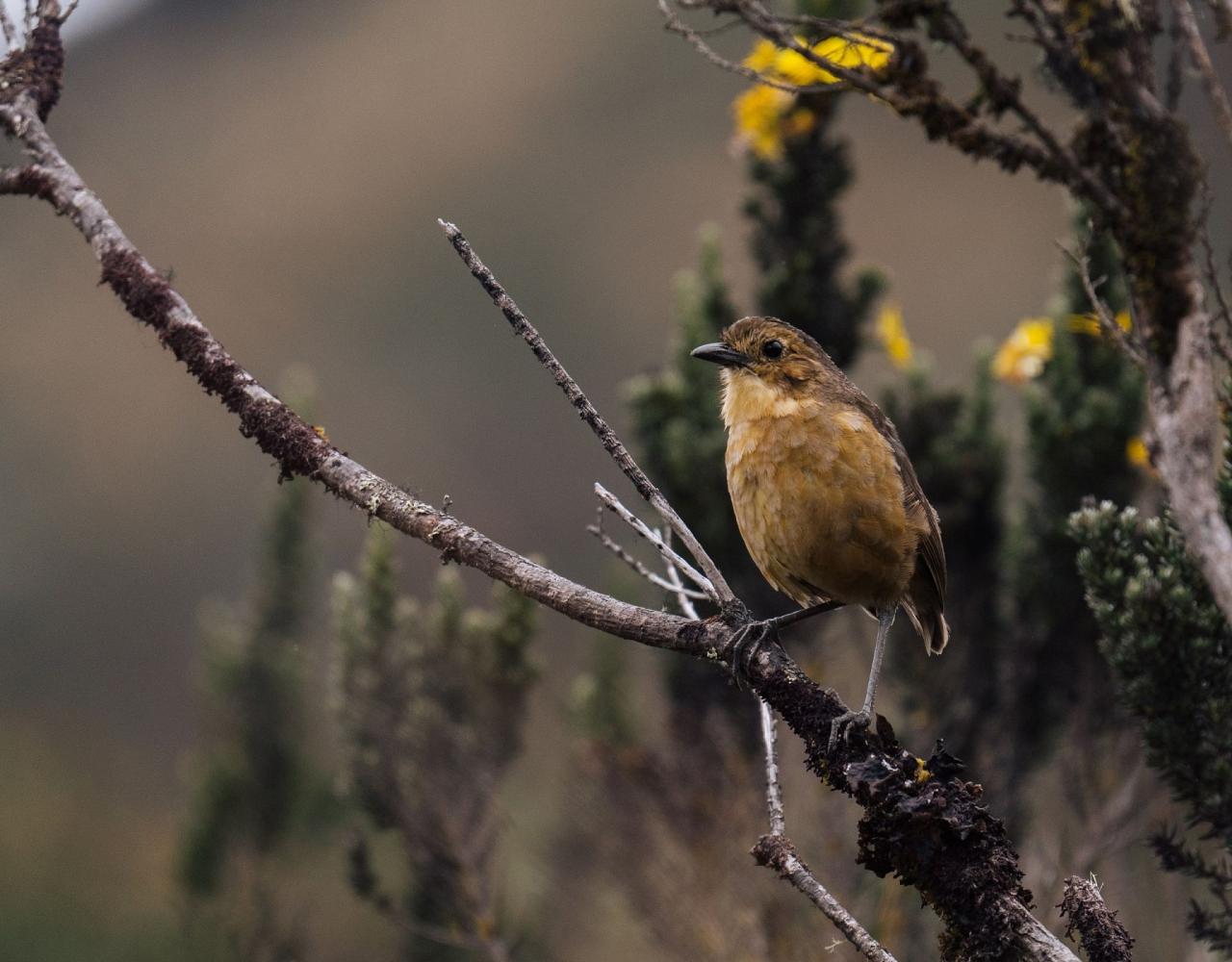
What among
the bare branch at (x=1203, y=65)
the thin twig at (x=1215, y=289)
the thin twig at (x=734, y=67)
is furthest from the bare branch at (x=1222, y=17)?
the thin twig at (x=734, y=67)

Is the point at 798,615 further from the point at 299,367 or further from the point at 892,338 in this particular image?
the point at 299,367

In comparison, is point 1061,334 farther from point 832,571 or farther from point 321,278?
point 321,278

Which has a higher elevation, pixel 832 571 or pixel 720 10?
pixel 720 10

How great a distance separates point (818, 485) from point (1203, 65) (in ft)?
6.21

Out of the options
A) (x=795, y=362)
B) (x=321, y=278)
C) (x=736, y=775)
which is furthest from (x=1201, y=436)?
(x=321, y=278)

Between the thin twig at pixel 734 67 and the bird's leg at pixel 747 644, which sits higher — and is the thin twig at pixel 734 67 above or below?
above

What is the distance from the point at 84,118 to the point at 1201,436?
21058 mm

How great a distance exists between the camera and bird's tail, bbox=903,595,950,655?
15.7 feet

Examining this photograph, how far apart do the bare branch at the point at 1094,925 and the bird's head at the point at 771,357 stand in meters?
1.96

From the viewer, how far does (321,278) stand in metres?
20.2

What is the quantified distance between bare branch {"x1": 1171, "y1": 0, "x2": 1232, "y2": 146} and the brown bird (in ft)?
5.94

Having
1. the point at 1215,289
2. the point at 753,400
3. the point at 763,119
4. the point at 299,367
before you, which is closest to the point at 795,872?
the point at 1215,289

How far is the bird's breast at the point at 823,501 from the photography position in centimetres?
408

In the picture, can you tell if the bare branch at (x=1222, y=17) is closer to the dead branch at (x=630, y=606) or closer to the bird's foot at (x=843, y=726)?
the dead branch at (x=630, y=606)
